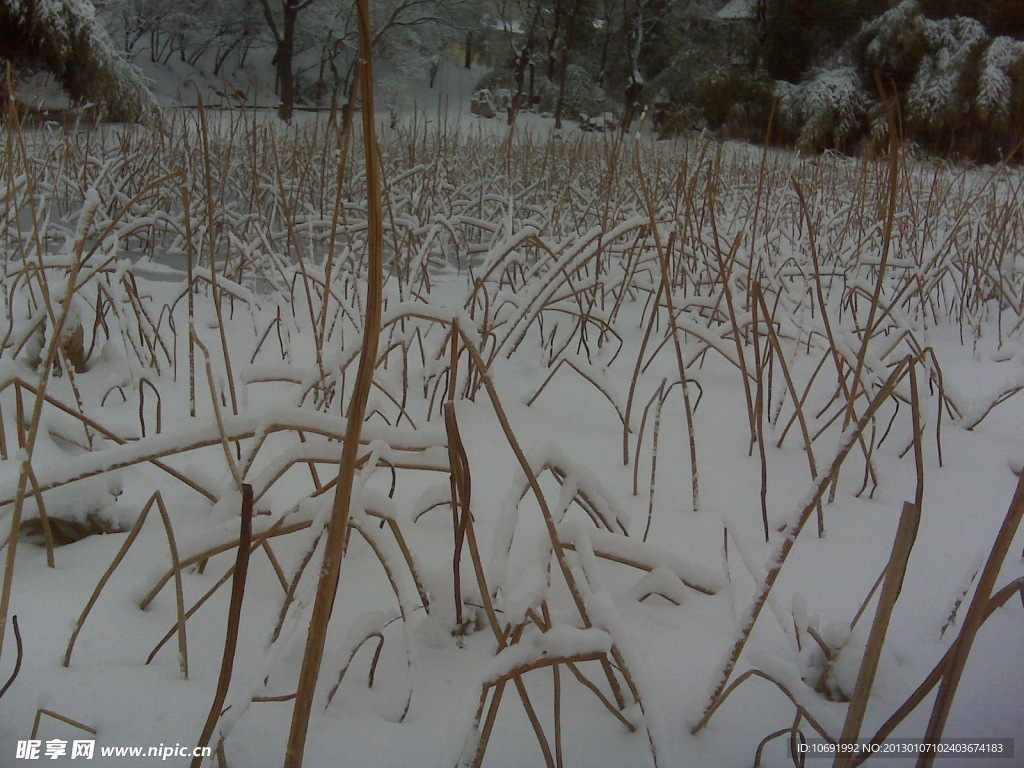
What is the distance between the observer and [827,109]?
948 cm

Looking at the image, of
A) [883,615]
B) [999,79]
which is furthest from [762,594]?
[999,79]

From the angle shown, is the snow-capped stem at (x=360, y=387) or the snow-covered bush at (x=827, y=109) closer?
the snow-capped stem at (x=360, y=387)

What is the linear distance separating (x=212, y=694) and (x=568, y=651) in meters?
0.23

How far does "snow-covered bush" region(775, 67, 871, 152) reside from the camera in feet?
30.9

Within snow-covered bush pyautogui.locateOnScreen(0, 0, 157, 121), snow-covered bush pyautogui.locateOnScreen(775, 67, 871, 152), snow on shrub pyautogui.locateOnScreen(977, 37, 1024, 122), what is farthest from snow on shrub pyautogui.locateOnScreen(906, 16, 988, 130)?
snow-covered bush pyautogui.locateOnScreen(0, 0, 157, 121)

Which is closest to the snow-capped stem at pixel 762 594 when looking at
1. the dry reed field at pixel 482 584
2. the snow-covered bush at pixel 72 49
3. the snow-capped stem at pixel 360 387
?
the dry reed field at pixel 482 584

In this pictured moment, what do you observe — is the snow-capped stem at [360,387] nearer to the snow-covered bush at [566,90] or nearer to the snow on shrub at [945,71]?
the snow on shrub at [945,71]

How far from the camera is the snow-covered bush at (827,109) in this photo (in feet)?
30.9

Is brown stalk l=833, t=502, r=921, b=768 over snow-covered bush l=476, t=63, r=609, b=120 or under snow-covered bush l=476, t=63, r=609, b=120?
under

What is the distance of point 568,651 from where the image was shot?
393mm

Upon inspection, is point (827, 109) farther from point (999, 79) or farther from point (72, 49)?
point (72, 49)

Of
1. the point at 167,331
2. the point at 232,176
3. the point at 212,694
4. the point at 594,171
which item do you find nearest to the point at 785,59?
the point at 594,171

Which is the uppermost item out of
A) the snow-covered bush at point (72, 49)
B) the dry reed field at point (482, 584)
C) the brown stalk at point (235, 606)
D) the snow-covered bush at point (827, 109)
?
the snow-covered bush at point (827, 109)

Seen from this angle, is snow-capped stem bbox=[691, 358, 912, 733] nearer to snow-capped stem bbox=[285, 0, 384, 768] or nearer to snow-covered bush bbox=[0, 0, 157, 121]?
snow-capped stem bbox=[285, 0, 384, 768]
